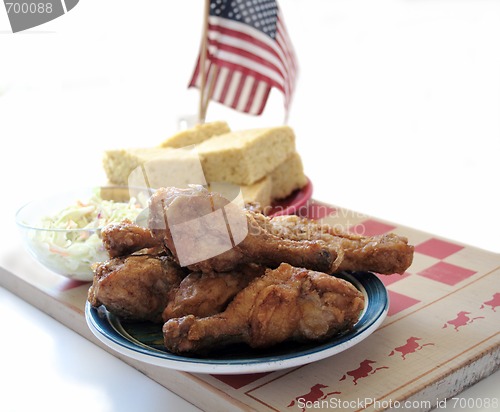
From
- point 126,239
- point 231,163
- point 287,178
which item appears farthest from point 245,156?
point 126,239

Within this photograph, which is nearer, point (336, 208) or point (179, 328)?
point (179, 328)

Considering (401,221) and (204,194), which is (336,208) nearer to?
(401,221)

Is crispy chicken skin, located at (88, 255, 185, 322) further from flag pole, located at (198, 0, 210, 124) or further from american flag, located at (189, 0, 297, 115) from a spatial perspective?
american flag, located at (189, 0, 297, 115)

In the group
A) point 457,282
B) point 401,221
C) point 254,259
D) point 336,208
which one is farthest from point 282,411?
point 401,221

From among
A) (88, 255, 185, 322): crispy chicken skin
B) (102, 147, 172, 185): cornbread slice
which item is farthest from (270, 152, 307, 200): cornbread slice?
(88, 255, 185, 322): crispy chicken skin

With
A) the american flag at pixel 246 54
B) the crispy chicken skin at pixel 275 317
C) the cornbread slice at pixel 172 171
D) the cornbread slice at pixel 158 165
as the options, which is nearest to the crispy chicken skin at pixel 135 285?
the crispy chicken skin at pixel 275 317
